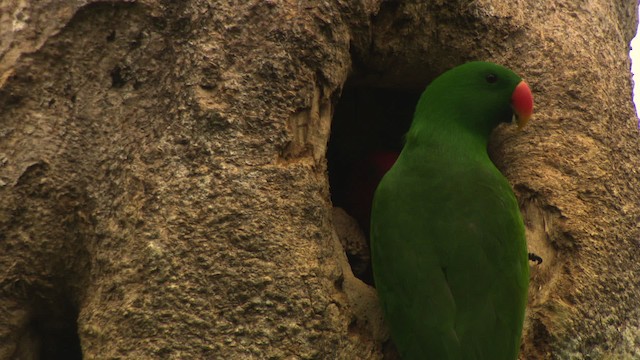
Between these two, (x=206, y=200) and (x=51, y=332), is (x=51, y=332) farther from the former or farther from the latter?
(x=206, y=200)

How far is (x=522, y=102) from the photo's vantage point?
8.61ft

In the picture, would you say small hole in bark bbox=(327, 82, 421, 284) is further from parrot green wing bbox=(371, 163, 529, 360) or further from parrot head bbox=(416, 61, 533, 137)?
parrot green wing bbox=(371, 163, 529, 360)

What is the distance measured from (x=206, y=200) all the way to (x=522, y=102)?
3.46ft

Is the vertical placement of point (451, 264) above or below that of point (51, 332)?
above

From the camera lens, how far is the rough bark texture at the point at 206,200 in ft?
7.07

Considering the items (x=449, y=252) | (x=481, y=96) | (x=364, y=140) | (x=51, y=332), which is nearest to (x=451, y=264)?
(x=449, y=252)

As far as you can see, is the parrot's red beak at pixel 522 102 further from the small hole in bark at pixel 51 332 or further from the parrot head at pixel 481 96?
the small hole in bark at pixel 51 332

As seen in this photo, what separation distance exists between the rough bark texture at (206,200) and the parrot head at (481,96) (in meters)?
0.25

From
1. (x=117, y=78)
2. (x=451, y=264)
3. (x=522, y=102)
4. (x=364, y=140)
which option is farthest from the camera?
(x=364, y=140)

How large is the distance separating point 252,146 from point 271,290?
393 mm

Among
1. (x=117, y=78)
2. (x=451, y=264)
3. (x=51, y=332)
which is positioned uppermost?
(x=117, y=78)

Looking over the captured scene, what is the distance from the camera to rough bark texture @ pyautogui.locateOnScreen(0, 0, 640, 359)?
2.16 meters

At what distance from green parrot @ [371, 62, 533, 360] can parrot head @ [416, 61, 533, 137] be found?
0.13 ft

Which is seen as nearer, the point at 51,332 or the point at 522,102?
the point at 51,332
